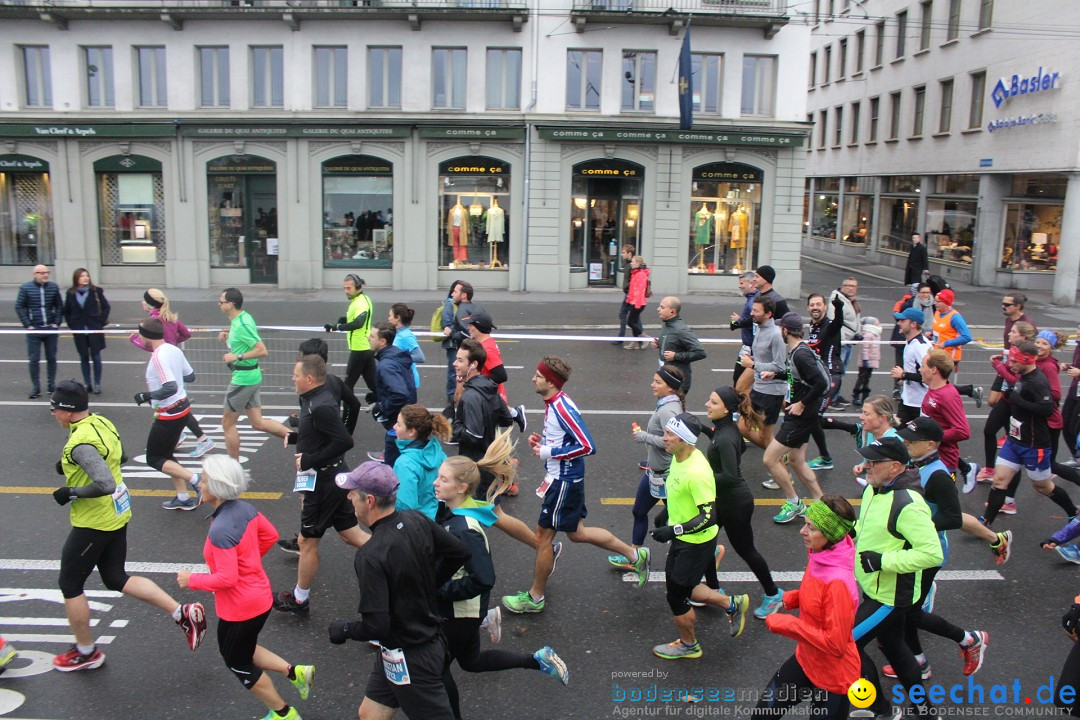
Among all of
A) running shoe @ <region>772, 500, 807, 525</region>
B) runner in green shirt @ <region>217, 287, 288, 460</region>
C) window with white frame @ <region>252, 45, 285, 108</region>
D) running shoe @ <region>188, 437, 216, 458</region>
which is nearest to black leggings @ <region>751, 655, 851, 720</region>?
running shoe @ <region>772, 500, 807, 525</region>

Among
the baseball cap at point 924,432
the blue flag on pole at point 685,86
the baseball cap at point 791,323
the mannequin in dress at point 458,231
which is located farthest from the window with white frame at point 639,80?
the baseball cap at point 924,432

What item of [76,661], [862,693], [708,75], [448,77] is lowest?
[76,661]

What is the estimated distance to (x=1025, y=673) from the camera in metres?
5.42

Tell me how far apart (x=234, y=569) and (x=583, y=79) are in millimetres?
22308

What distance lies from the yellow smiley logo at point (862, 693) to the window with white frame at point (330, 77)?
23.2 meters

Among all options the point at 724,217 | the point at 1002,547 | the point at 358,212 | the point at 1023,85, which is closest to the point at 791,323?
the point at 1002,547

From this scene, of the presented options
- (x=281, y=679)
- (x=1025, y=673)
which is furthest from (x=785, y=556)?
(x=281, y=679)

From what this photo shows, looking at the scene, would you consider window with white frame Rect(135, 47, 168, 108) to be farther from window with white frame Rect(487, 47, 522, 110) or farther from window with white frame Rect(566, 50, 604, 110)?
window with white frame Rect(566, 50, 604, 110)

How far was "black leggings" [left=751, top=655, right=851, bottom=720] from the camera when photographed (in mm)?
4328

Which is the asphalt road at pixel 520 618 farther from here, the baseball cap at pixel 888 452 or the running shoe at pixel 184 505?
the baseball cap at pixel 888 452

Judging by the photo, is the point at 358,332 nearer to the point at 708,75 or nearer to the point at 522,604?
the point at 522,604

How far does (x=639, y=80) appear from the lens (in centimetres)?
2478

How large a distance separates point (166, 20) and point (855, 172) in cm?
3072

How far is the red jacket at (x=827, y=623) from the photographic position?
13.8 ft
